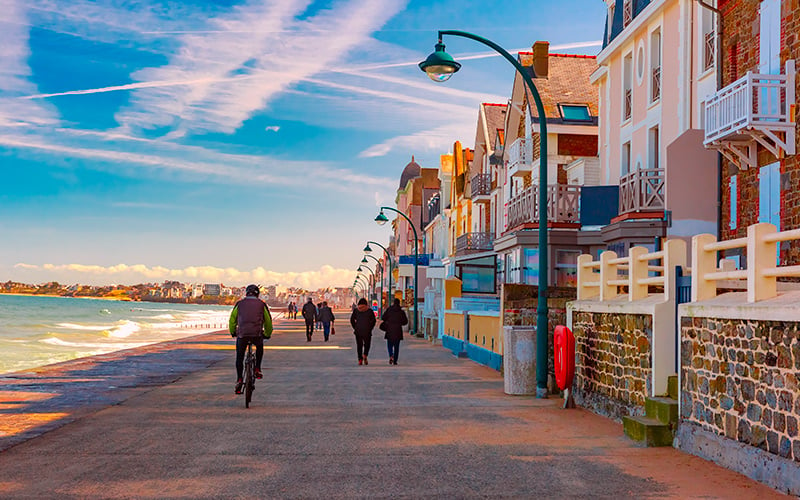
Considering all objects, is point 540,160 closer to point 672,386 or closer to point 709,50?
point 672,386

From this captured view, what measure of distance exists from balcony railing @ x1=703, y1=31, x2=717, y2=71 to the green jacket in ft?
38.9

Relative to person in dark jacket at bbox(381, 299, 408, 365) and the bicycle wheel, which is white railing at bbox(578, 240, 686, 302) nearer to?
the bicycle wheel

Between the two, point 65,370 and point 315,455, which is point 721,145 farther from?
point 65,370

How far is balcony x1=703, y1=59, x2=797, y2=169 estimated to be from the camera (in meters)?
14.7

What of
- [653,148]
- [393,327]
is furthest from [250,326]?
[653,148]

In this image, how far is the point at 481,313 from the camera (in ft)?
73.9

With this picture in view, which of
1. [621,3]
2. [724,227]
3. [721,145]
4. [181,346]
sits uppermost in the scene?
[621,3]

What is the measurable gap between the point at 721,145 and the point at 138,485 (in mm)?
13582

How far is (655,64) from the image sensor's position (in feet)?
70.0

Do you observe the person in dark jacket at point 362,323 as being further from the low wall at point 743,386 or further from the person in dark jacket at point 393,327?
the low wall at point 743,386

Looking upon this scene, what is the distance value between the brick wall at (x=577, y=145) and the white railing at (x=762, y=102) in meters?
13.4

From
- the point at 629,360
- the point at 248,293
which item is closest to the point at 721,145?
the point at 629,360

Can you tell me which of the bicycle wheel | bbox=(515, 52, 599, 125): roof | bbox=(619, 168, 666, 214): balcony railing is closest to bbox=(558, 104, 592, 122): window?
bbox=(515, 52, 599, 125): roof

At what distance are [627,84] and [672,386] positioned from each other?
1602 cm
